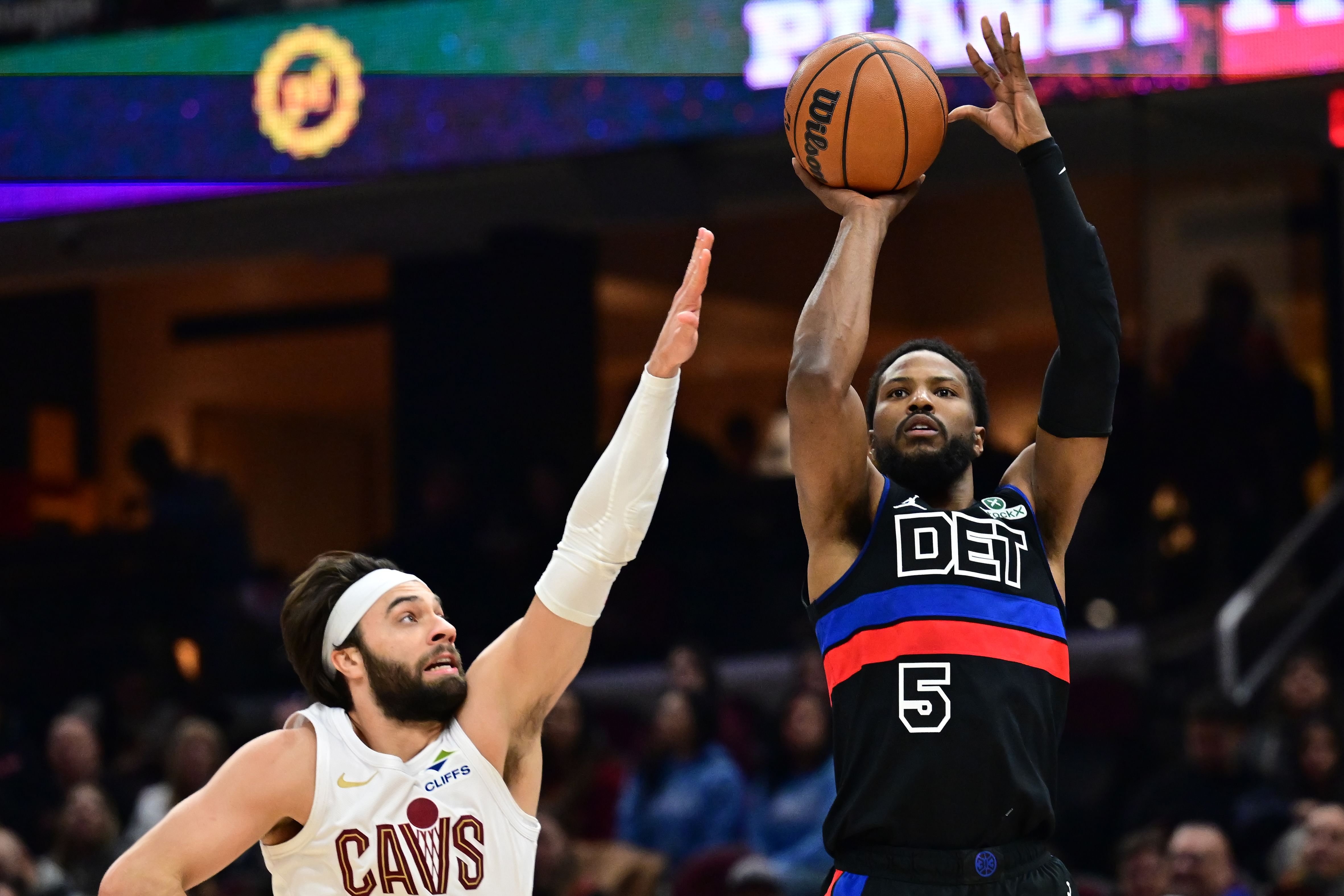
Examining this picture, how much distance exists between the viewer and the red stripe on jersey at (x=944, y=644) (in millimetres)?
3369

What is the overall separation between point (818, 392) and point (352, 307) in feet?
37.2

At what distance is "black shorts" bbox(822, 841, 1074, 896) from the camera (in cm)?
328

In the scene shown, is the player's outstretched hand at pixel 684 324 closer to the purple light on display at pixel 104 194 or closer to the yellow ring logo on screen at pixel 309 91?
the yellow ring logo on screen at pixel 309 91

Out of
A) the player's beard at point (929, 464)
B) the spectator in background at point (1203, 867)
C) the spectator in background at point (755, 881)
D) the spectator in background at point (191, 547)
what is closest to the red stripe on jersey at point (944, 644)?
the player's beard at point (929, 464)

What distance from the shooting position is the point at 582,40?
8.27m

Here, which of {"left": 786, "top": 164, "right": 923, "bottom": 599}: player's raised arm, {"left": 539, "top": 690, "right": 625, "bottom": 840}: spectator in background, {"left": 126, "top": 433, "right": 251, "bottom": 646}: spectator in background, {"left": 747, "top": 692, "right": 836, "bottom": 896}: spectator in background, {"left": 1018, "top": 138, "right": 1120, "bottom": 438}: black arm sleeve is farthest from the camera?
{"left": 126, "top": 433, "right": 251, "bottom": 646}: spectator in background

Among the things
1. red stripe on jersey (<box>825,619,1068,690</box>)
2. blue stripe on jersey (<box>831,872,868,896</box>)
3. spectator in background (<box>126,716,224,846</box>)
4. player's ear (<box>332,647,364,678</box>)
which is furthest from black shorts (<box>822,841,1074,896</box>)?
spectator in background (<box>126,716,224,846</box>)

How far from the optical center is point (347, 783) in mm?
3600

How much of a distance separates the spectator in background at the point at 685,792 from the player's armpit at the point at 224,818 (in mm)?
4774

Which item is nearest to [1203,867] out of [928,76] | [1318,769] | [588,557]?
[1318,769]

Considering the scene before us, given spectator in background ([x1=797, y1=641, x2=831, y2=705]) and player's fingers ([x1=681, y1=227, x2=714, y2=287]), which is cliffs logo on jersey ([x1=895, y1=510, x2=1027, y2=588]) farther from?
spectator in background ([x1=797, y1=641, x2=831, y2=705])

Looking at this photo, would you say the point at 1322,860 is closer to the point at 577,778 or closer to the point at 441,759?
the point at 577,778

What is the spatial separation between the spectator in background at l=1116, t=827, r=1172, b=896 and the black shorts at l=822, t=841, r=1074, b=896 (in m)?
3.58

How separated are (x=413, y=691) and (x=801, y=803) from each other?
4.56m
